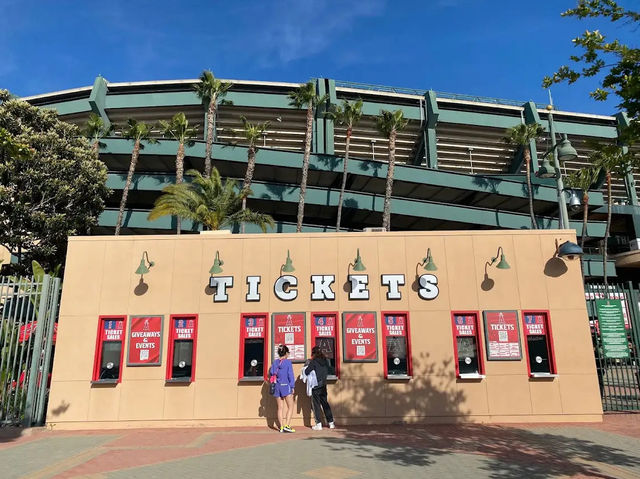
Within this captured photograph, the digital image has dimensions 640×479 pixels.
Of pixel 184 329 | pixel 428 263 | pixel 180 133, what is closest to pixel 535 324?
pixel 428 263

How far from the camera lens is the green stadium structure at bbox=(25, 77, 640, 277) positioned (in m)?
31.0

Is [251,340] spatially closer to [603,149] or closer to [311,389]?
[311,389]

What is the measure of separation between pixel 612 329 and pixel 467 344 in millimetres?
3661

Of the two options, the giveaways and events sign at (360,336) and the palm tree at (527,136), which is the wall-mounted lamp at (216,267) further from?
the palm tree at (527,136)

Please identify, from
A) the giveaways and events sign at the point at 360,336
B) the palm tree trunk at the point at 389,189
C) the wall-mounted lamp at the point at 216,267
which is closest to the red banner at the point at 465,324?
the giveaways and events sign at the point at 360,336

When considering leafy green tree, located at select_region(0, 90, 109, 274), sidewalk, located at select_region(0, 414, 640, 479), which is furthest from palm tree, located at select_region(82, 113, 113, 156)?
sidewalk, located at select_region(0, 414, 640, 479)

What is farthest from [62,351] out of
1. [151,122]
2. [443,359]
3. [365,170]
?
[151,122]

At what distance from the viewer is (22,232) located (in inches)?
808

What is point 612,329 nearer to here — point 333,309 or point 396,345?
point 396,345

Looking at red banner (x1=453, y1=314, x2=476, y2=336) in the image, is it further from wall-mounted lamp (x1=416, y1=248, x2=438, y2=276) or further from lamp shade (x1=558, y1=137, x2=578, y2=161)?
lamp shade (x1=558, y1=137, x2=578, y2=161)

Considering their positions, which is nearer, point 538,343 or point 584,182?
point 538,343

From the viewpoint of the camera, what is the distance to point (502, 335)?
10.4 metres

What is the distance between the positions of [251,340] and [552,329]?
7.18m

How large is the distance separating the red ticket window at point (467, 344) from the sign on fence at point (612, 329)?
3.15 meters
